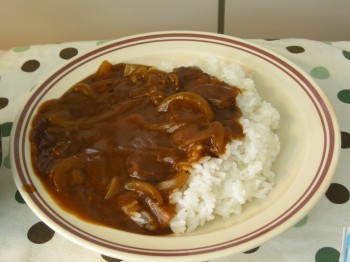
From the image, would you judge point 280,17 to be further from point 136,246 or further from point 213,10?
point 136,246

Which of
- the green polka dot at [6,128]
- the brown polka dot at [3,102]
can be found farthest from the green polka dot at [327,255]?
the brown polka dot at [3,102]

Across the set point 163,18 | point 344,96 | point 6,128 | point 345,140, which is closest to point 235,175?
point 345,140

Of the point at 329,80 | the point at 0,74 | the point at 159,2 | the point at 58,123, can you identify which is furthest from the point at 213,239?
the point at 159,2

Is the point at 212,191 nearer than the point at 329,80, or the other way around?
the point at 212,191

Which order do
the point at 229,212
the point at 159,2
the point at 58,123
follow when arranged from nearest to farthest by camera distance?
the point at 229,212
the point at 58,123
the point at 159,2

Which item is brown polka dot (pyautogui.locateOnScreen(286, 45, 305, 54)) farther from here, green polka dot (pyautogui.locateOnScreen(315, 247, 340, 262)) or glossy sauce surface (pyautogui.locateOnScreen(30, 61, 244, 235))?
green polka dot (pyautogui.locateOnScreen(315, 247, 340, 262))

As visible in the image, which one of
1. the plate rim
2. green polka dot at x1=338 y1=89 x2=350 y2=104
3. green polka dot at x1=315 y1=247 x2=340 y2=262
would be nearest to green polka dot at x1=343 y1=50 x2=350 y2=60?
green polka dot at x1=338 y1=89 x2=350 y2=104
